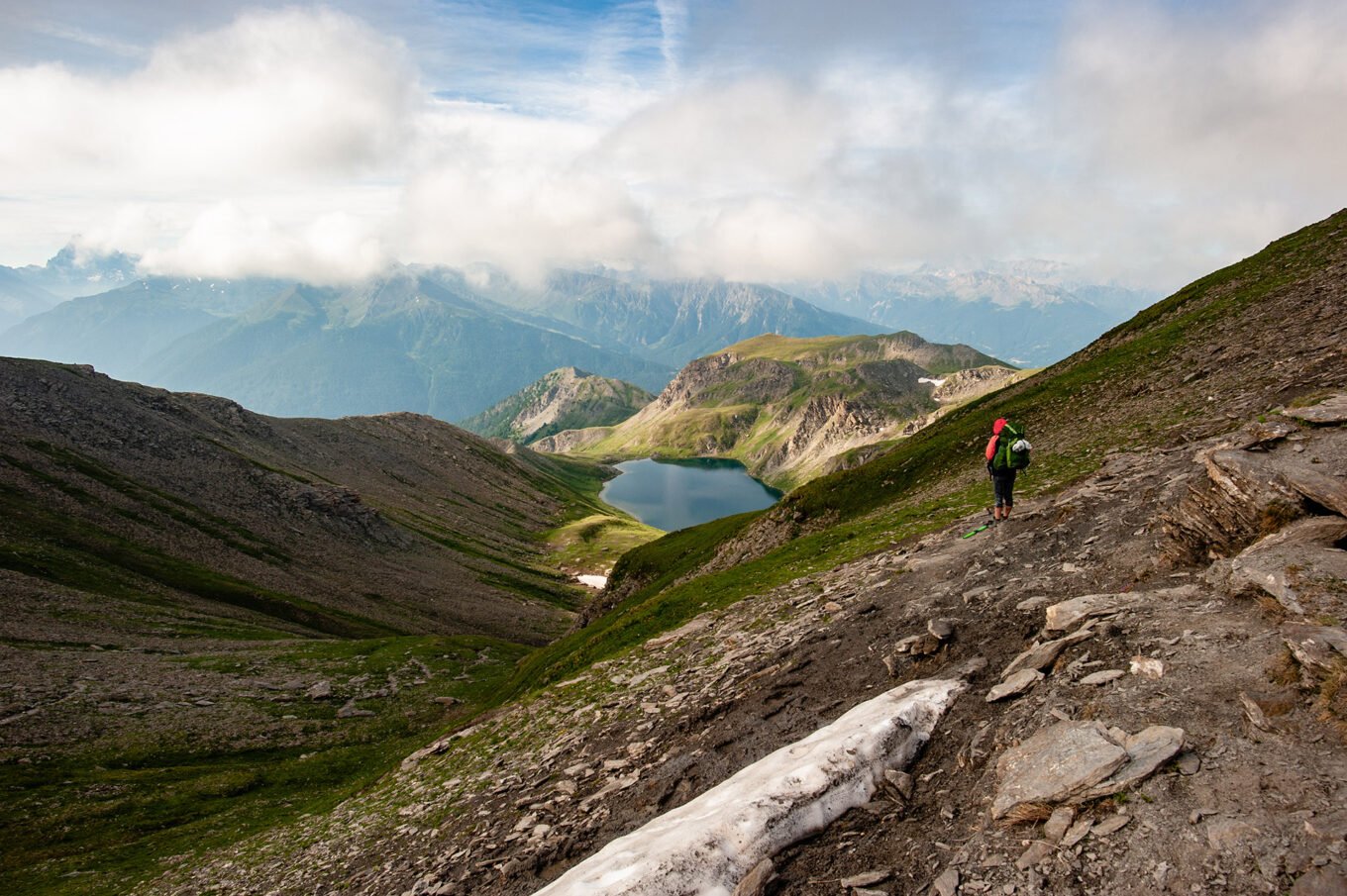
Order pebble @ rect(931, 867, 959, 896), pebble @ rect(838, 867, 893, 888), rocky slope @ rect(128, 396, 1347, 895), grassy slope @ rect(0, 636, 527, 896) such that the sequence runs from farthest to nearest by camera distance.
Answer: grassy slope @ rect(0, 636, 527, 896) → pebble @ rect(838, 867, 893, 888) → pebble @ rect(931, 867, 959, 896) → rocky slope @ rect(128, 396, 1347, 895)

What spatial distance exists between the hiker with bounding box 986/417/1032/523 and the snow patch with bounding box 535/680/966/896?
1211 centimetres

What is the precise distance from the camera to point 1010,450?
73.0ft

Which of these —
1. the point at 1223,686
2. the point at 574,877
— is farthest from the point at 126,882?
the point at 1223,686

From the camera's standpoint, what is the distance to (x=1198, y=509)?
14094 millimetres

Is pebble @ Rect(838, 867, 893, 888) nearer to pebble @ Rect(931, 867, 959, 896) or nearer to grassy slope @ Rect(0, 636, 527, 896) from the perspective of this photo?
pebble @ Rect(931, 867, 959, 896)

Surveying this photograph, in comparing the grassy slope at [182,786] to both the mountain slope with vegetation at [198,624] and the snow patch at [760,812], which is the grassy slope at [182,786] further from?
the snow patch at [760,812]

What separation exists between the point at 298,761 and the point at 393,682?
16917 mm

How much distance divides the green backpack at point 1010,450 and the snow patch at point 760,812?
39.4 ft

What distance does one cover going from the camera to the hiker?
22219mm

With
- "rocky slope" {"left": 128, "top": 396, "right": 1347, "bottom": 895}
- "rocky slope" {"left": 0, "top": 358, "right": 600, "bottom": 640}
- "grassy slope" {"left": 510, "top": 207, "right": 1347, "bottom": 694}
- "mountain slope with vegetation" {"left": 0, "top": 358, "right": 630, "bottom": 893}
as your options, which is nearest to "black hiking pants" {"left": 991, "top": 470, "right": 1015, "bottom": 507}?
"rocky slope" {"left": 128, "top": 396, "right": 1347, "bottom": 895}

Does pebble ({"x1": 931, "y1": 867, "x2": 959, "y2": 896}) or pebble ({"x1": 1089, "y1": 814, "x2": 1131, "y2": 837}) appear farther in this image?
pebble ({"x1": 931, "y1": 867, "x2": 959, "y2": 896})

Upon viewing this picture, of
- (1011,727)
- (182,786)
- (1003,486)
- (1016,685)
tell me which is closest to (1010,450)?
(1003,486)

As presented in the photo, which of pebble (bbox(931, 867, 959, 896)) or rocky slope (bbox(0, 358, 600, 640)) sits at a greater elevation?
rocky slope (bbox(0, 358, 600, 640))

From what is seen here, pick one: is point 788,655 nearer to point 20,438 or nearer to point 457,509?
point 20,438
